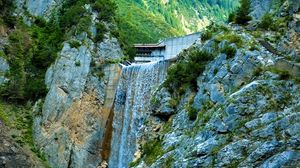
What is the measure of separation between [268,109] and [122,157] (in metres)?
24.5

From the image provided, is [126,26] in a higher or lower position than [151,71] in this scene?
higher

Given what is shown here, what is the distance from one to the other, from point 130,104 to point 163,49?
A: 999 centimetres

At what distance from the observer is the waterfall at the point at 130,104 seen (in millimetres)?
46469

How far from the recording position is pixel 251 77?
1111 inches

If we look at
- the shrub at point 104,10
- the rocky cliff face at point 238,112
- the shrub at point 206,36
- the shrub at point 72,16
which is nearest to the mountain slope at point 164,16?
the shrub at point 104,10

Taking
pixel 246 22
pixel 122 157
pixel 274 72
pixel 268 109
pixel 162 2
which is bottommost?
pixel 122 157

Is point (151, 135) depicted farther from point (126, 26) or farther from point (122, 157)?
point (126, 26)

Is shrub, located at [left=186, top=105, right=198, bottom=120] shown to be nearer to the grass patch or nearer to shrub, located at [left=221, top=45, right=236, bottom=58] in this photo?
the grass patch

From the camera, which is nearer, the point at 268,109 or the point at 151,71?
the point at 268,109

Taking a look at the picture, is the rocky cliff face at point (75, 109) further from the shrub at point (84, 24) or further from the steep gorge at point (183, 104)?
the shrub at point (84, 24)

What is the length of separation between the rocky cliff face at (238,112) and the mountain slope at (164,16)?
28981mm

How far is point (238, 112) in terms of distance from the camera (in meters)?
26.0

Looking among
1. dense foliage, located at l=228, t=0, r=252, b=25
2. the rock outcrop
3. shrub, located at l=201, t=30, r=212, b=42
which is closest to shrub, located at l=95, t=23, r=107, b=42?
the rock outcrop

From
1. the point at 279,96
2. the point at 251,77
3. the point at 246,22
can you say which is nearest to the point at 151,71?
the point at 246,22
